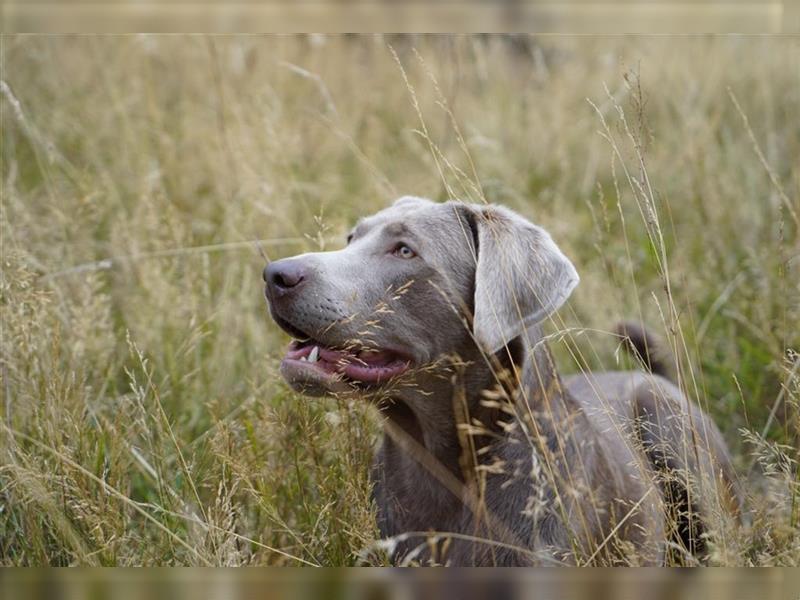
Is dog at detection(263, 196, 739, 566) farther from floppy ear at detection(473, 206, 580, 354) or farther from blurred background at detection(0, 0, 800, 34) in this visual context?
blurred background at detection(0, 0, 800, 34)

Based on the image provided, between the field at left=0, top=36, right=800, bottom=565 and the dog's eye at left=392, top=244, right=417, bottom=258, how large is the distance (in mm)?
243

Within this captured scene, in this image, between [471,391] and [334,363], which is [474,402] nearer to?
[471,391]

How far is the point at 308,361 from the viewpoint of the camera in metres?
2.70

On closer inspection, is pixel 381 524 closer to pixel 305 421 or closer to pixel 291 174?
pixel 305 421

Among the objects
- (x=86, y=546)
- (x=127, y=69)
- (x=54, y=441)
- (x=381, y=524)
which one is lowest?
(x=381, y=524)

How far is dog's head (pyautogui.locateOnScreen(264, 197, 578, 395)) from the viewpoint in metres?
2.67

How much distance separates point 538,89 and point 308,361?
4508 millimetres

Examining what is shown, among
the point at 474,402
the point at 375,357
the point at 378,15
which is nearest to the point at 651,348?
the point at 474,402

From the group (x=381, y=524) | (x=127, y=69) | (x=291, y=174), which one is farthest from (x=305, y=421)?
(x=127, y=69)

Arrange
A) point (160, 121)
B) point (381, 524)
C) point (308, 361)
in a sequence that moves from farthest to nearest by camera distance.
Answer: point (160, 121)
point (381, 524)
point (308, 361)

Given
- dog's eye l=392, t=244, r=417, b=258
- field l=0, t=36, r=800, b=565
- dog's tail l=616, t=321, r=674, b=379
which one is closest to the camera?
field l=0, t=36, r=800, b=565

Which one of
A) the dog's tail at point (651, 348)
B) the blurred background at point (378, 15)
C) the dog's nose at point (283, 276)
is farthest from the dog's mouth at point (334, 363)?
the dog's tail at point (651, 348)

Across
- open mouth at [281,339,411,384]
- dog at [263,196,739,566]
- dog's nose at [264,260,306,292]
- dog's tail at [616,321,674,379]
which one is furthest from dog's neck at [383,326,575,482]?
dog's tail at [616,321,674,379]

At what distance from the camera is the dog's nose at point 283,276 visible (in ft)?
8.66
